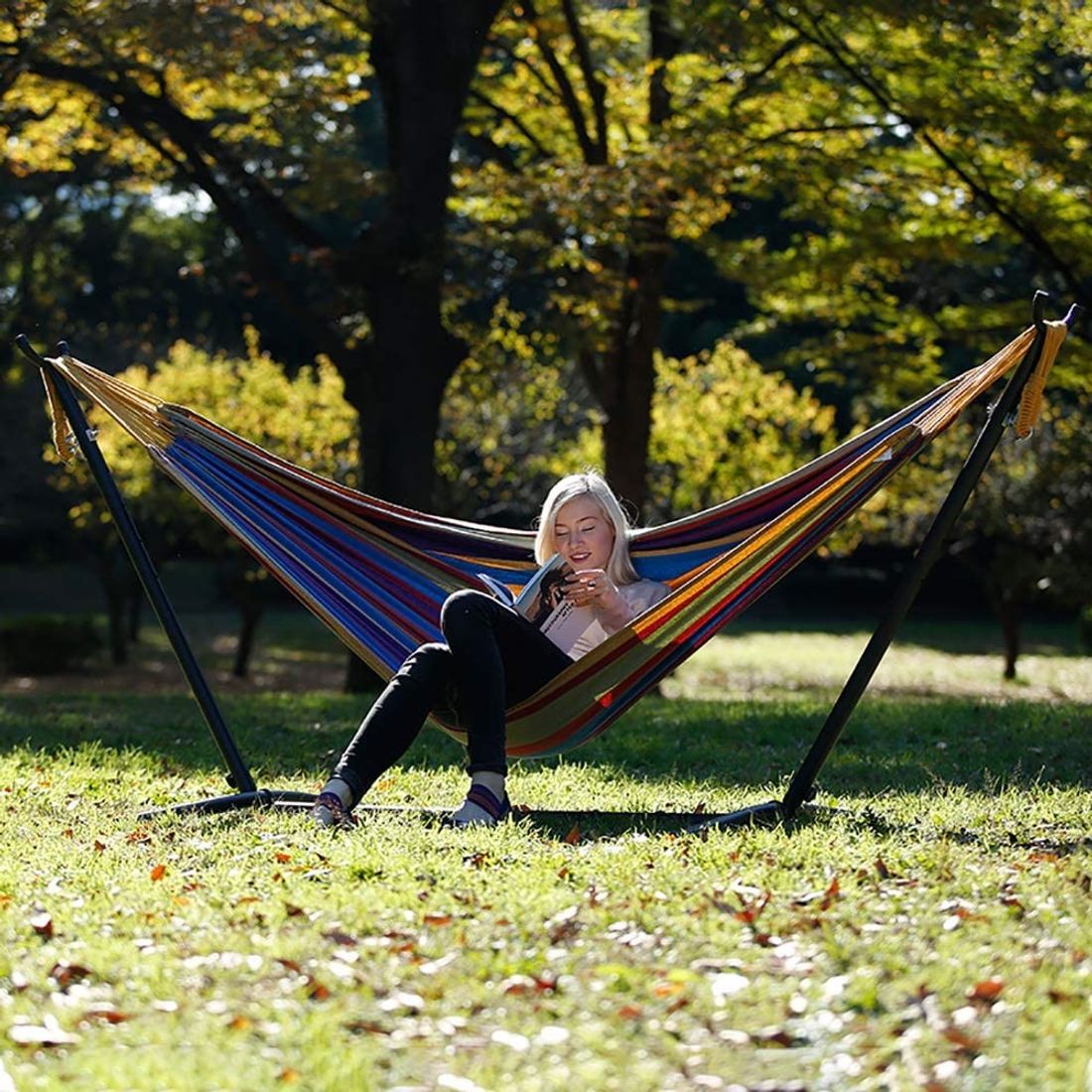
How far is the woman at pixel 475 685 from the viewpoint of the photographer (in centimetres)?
383

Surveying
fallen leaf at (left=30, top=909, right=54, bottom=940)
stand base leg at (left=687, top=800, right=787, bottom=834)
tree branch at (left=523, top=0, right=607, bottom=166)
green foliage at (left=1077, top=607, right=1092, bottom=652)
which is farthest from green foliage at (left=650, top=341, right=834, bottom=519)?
fallen leaf at (left=30, top=909, right=54, bottom=940)

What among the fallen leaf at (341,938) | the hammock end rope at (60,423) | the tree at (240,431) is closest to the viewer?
the fallen leaf at (341,938)

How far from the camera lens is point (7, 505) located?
1745 centimetres

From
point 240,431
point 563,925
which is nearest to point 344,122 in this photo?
point 240,431

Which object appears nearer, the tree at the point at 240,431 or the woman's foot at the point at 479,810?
the woman's foot at the point at 479,810

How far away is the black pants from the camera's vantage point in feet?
12.6

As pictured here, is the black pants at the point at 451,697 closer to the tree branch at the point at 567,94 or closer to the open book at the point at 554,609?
the open book at the point at 554,609

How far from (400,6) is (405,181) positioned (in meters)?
0.96

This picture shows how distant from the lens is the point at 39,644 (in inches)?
574

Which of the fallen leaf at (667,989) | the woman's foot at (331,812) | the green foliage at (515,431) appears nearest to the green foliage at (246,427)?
the green foliage at (515,431)

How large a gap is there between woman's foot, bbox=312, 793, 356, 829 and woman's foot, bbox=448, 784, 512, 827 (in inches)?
9.9

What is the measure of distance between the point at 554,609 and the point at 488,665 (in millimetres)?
422

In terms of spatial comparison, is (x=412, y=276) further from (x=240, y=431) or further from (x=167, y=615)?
(x=167, y=615)

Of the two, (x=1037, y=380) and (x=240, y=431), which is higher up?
(x=1037, y=380)
